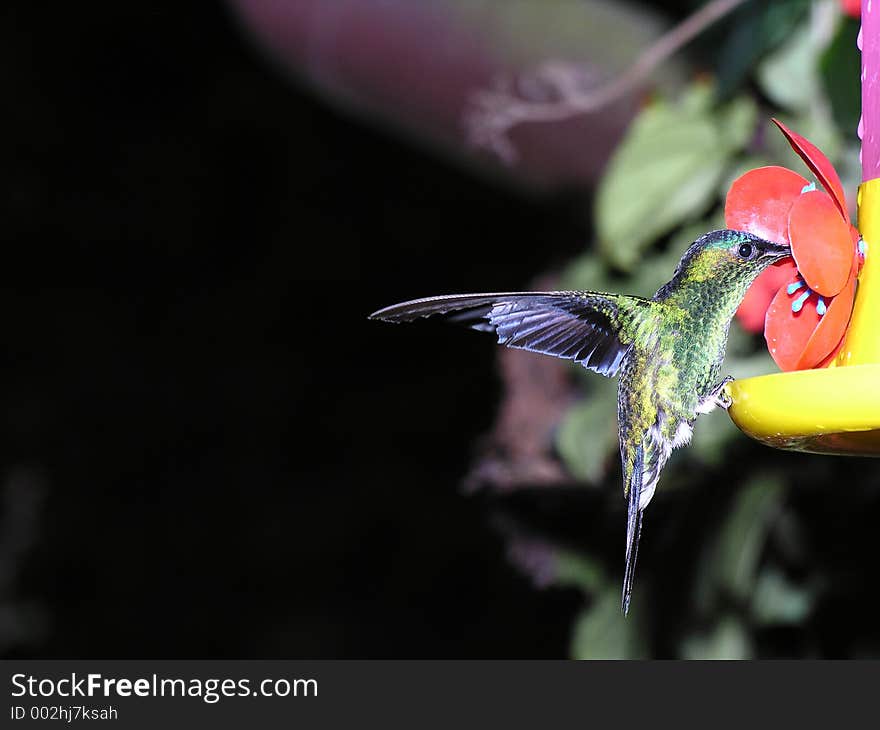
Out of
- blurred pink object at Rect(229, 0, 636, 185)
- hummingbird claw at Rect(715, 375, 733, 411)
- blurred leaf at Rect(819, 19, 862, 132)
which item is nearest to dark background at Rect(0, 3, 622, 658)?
blurred pink object at Rect(229, 0, 636, 185)

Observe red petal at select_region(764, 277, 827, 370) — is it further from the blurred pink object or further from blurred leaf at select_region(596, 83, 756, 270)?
the blurred pink object

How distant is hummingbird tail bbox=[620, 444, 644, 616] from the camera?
1203 mm

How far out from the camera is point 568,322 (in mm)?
1329

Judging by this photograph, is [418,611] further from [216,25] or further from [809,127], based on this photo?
[809,127]

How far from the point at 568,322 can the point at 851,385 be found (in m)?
0.42

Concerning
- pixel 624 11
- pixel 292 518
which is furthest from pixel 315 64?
pixel 292 518

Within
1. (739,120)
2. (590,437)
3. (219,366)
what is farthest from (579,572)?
(219,366)

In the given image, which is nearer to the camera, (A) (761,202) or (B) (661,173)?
(A) (761,202)

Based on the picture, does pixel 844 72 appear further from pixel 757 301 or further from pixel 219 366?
pixel 219 366

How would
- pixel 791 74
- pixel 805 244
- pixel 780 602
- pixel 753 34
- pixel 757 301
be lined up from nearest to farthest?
pixel 805 244, pixel 757 301, pixel 753 34, pixel 791 74, pixel 780 602

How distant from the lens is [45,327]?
4324 millimetres

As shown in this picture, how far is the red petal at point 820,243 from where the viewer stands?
111 centimetres

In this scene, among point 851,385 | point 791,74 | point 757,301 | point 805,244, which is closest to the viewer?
point 851,385
